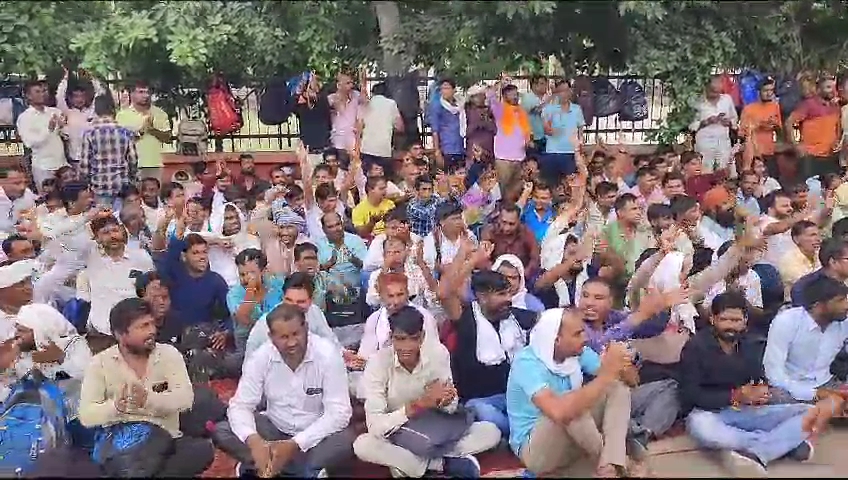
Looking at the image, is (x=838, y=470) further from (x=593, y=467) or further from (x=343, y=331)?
(x=343, y=331)

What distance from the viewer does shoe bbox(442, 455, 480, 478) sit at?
3.80 metres

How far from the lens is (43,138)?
6941mm

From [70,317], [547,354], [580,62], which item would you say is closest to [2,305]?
[70,317]

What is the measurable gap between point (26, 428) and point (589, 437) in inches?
87.2

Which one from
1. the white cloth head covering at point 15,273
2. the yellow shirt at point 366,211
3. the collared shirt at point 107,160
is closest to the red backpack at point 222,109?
the collared shirt at point 107,160

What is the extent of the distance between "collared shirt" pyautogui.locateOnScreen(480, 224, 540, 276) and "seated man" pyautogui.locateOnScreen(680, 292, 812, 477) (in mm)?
1319

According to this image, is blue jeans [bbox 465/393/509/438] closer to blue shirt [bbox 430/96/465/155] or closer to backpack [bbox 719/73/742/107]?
blue shirt [bbox 430/96/465/155]

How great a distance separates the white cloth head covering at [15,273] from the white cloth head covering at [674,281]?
302cm

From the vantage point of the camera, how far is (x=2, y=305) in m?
4.16

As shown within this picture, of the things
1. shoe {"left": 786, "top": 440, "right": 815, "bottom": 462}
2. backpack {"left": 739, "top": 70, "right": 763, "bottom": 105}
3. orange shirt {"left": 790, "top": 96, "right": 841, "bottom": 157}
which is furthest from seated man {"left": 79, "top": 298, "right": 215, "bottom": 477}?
orange shirt {"left": 790, "top": 96, "right": 841, "bottom": 157}

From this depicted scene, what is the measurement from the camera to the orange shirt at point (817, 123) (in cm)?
768

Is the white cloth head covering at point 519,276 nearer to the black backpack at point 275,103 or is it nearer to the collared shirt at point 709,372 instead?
the collared shirt at point 709,372

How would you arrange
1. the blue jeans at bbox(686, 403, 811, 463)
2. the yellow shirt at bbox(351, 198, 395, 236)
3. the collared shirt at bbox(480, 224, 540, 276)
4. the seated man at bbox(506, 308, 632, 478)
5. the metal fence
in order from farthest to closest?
the metal fence, the yellow shirt at bbox(351, 198, 395, 236), the collared shirt at bbox(480, 224, 540, 276), the blue jeans at bbox(686, 403, 811, 463), the seated man at bbox(506, 308, 632, 478)

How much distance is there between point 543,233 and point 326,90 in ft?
8.30
